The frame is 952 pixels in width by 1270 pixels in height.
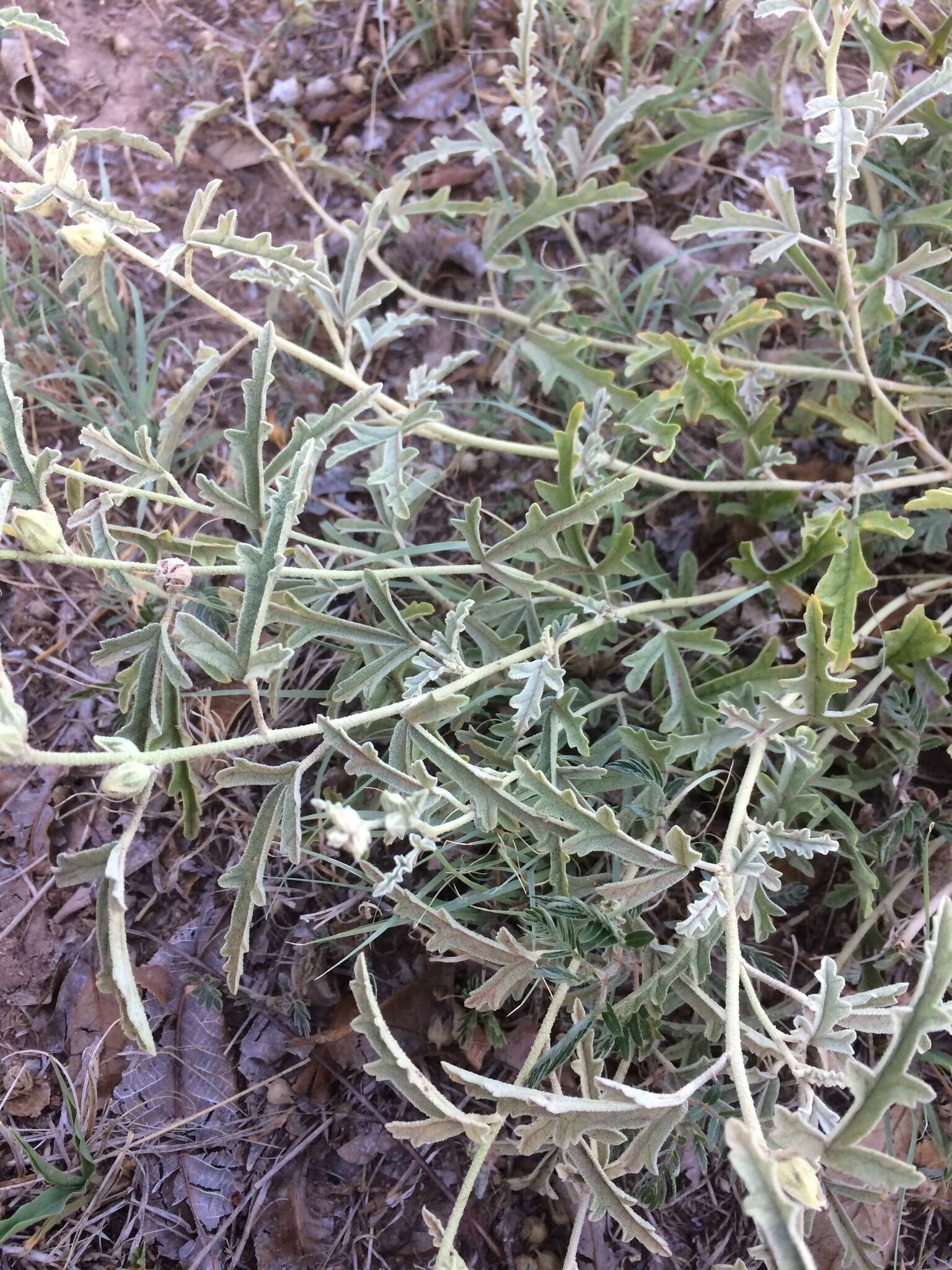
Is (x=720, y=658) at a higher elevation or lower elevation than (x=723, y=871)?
lower

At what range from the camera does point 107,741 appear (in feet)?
4.18

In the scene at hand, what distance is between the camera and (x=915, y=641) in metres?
1.83

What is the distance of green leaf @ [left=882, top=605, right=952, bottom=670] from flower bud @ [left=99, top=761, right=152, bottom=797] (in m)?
1.39

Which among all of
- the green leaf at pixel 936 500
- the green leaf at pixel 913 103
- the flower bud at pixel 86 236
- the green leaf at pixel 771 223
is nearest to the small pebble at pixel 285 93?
the flower bud at pixel 86 236

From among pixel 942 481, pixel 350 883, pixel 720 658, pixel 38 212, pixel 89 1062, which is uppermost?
pixel 38 212

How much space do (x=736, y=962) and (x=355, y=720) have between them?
687mm

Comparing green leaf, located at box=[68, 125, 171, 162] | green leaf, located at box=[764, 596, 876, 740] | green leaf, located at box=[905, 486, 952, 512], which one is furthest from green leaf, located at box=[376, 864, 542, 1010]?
green leaf, located at box=[68, 125, 171, 162]

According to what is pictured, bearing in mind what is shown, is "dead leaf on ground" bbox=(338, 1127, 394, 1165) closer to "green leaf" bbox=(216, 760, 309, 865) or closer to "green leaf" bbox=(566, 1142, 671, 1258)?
"green leaf" bbox=(566, 1142, 671, 1258)

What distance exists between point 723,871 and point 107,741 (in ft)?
3.12

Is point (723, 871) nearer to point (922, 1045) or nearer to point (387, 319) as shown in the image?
point (922, 1045)

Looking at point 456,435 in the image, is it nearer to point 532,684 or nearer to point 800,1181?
point 532,684

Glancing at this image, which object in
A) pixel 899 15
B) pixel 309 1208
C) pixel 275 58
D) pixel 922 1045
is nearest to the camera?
pixel 922 1045

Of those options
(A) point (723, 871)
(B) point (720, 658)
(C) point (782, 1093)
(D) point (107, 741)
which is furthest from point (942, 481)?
(D) point (107, 741)

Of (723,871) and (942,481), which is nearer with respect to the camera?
(723,871)
